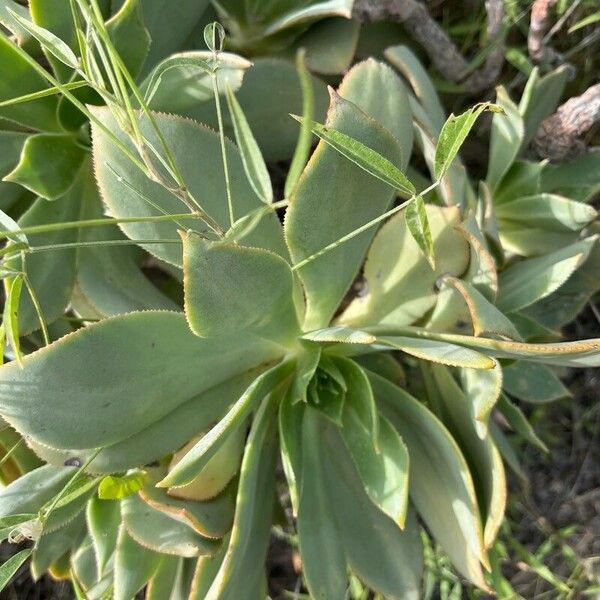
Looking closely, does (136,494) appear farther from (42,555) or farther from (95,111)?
(95,111)

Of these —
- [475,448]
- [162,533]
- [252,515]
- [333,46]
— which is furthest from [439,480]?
[333,46]

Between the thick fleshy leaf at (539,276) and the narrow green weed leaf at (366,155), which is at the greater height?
the narrow green weed leaf at (366,155)

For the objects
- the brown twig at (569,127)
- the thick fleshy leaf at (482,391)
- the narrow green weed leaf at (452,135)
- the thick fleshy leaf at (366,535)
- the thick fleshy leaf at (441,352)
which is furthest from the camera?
the brown twig at (569,127)

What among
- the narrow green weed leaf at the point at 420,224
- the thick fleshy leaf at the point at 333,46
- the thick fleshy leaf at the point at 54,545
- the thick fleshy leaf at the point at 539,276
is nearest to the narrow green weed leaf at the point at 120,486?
the thick fleshy leaf at the point at 54,545

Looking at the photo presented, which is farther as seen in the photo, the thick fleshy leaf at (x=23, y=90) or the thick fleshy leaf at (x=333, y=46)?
the thick fleshy leaf at (x=333, y=46)

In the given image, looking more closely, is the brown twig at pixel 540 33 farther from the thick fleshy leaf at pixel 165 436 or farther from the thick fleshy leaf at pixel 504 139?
the thick fleshy leaf at pixel 165 436

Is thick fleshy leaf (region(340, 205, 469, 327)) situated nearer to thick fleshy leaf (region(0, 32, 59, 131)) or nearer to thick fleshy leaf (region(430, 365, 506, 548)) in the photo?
thick fleshy leaf (region(430, 365, 506, 548))

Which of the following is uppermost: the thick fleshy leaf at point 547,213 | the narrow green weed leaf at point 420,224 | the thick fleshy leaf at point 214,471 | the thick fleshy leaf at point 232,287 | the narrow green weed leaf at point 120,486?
the narrow green weed leaf at point 420,224

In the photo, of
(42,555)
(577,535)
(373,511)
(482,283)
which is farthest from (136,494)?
(577,535)
